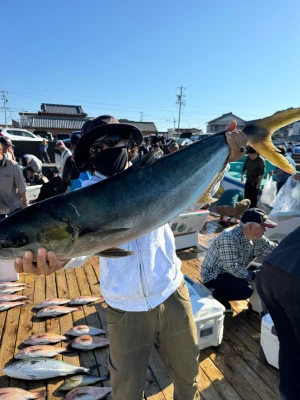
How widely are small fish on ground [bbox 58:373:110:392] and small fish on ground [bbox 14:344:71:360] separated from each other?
1.33ft

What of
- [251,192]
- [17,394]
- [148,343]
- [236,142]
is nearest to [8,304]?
[17,394]

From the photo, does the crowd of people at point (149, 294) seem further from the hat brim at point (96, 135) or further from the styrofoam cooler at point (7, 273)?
the styrofoam cooler at point (7, 273)

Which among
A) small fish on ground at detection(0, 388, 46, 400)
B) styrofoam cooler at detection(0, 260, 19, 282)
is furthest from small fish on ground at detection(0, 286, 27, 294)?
small fish on ground at detection(0, 388, 46, 400)

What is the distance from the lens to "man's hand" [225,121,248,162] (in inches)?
76.8

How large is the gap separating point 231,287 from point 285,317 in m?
1.82

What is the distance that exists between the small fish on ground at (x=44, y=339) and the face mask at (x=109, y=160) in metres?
2.59

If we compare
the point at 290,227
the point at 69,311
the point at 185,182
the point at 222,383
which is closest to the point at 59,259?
the point at 185,182

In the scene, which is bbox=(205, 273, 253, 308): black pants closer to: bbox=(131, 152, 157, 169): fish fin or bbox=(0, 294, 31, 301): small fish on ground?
bbox=(131, 152, 157, 169): fish fin

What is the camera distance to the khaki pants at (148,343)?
1.82 metres

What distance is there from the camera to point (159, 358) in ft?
10.8

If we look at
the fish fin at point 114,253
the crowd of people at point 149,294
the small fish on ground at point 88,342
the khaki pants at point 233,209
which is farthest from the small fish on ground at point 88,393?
the khaki pants at point 233,209

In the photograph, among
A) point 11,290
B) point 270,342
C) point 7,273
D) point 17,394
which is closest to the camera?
point 17,394

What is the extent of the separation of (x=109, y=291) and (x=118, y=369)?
1.66 feet

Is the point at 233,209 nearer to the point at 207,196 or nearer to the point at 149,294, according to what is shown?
the point at 207,196
